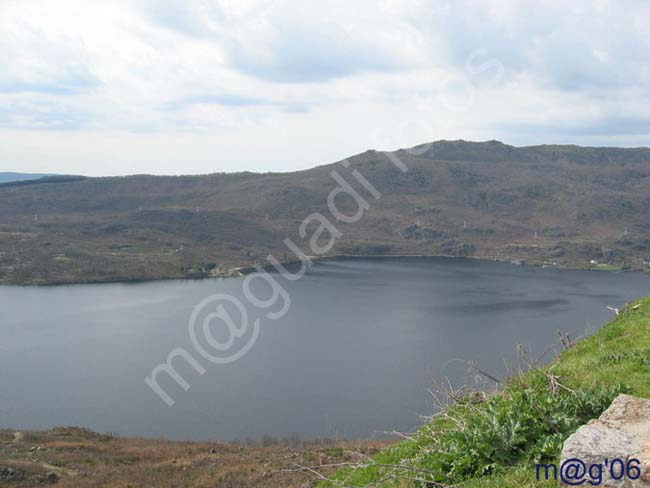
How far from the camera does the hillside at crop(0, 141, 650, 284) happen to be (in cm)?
7144

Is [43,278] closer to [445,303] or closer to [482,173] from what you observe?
[445,303]

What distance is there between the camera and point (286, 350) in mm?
34312

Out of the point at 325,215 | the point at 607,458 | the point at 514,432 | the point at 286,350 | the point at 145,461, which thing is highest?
the point at 325,215

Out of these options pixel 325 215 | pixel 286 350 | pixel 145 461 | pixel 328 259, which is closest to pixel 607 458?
pixel 145 461

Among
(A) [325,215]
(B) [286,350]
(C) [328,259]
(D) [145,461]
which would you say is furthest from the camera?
(A) [325,215]

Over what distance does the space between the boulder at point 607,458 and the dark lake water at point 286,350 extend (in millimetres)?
5255

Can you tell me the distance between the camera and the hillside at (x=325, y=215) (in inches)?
2813

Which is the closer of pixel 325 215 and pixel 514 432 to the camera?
pixel 514 432

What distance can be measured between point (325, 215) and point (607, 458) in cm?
10834

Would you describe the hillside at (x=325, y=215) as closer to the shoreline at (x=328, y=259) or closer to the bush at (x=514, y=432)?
the shoreline at (x=328, y=259)

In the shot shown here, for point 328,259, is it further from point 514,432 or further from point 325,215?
point 514,432

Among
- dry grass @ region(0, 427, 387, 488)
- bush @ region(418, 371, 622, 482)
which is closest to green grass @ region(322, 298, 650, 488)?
bush @ region(418, 371, 622, 482)

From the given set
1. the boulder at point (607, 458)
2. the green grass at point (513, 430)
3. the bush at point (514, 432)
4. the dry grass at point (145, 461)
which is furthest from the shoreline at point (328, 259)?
the boulder at point (607, 458)

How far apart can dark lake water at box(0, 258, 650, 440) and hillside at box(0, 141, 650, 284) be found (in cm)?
1203
